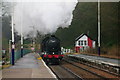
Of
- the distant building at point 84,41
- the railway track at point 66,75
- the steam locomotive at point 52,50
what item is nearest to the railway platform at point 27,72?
the railway track at point 66,75

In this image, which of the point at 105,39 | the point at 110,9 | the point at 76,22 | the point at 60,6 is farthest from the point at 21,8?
the point at 76,22

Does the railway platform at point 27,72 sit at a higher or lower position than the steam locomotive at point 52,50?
lower

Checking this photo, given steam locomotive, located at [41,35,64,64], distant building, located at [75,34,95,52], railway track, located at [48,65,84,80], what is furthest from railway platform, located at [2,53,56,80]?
distant building, located at [75,34,95,52]

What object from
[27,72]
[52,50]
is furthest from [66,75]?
[52,50]

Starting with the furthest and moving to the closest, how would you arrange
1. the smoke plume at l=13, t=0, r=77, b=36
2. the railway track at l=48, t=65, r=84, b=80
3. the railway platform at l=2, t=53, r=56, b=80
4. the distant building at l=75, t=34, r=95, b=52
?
the distant building at l=75, t=34, r=95, b=52 → the smoke plume at l=13, t=0, r=77, b=36 → the railway track at l=48, t=65, r=84, b=80 → the railway platform at l=2, t=53, r=56, b=80

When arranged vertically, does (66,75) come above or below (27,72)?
below

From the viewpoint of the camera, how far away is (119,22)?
40.8 meters

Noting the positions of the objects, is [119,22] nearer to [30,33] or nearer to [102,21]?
[102,21]

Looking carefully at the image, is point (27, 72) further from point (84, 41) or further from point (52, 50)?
point (84, 41)

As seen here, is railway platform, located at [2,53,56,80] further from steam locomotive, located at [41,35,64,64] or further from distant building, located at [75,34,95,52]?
distant building, located at [75,34,95,52]

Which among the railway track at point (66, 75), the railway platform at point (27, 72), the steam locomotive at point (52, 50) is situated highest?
the steam locomotive at point (52, 50)

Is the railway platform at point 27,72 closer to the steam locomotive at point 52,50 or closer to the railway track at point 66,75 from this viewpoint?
the railway track at point 66,75

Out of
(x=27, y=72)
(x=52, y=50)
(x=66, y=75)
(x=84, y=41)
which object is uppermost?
(x=84, y=41)

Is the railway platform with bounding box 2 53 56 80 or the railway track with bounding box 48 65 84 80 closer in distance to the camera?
the railway platform with bounding box 2 53 56 80
